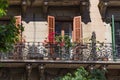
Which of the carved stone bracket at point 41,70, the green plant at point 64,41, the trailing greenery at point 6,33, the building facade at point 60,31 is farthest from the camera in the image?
the green plant at point 64,41

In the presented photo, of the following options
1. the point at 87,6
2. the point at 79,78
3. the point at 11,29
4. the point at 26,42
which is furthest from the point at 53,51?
the point at 11,29

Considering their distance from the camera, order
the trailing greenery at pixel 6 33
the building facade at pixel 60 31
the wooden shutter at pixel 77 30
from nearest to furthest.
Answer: the trailing greenery at pixel 6 33
the building facade at pixel 60 31
the wooden shutter at pixel 77 30

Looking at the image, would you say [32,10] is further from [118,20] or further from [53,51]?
[118,20]

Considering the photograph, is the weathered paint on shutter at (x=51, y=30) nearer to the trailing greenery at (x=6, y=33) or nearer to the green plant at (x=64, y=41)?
the green plant at (x=64, y=41)

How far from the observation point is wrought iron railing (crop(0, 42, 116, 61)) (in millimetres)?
19656

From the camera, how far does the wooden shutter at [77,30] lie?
2045cm

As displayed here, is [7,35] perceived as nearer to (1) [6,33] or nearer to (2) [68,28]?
(1) [6,33]

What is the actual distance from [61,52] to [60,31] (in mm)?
1586

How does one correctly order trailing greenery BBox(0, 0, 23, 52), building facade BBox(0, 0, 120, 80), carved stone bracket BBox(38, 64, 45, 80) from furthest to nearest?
building facade BBox(0, 0, 120, 80)
carved stone bracket BBox(38, 64, 45, 80)
trailing greenery BBox(0, 0, 23, 52)

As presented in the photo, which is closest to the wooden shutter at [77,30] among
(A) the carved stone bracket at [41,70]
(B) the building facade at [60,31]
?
(B) the building facade at [60,31]

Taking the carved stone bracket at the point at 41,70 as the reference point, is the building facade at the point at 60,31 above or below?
above

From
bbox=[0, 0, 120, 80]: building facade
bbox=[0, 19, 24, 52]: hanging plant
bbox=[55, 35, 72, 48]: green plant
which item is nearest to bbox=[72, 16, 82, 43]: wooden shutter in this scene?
bbox=[0, 0, 120, 80]: building facade

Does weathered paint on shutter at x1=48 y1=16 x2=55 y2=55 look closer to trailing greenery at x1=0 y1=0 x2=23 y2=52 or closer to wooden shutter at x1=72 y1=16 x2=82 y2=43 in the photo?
wooden shutter at x1=72 y1=16 x2=82 y2=43

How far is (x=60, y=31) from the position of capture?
2114cm
